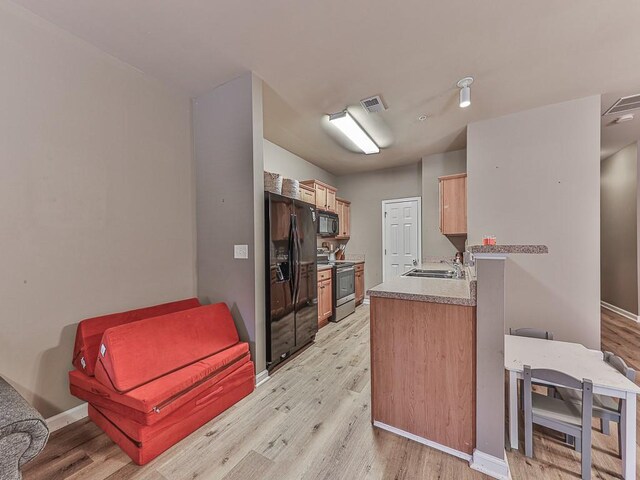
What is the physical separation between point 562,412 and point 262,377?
2.19m

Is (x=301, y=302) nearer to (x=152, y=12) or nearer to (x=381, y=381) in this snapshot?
(x=381, y=381)

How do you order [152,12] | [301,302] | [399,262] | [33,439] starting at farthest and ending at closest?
[399,262] → [301,302] → [152,12] → [33,439]

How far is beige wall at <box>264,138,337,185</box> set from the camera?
3.97 metres

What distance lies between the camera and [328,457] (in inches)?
63.3

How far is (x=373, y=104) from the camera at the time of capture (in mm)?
2891

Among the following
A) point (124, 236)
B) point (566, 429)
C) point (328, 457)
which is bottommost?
point (328, 457)

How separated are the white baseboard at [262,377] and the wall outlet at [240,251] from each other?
1117 millimetres

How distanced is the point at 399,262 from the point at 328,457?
159 inches

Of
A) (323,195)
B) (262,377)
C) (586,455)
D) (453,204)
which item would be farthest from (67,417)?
(453,204)

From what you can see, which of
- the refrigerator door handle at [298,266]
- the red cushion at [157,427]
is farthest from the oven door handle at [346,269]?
the red cushion at [157,427]

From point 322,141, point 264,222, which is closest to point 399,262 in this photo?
point 322,141

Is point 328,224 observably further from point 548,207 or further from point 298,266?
point 548,207

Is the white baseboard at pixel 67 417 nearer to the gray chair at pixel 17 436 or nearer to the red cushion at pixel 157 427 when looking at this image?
the red cushion at pixel 157 427

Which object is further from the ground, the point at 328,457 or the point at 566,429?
the point at 566,429
